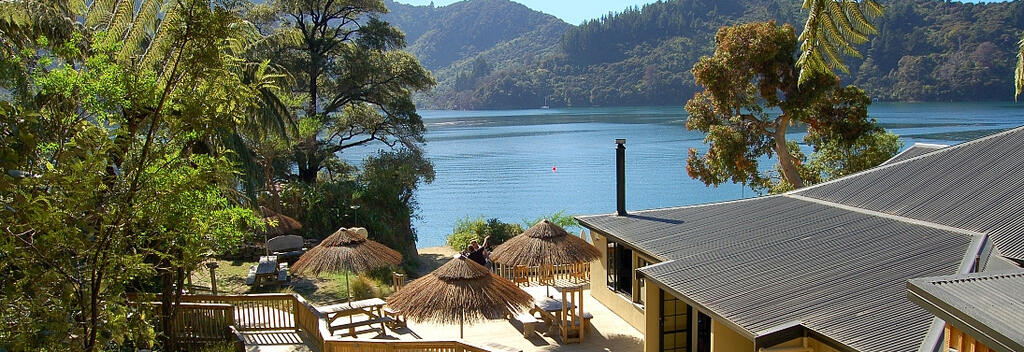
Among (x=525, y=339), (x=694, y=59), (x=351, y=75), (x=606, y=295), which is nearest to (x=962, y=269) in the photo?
(x=525, y=339)

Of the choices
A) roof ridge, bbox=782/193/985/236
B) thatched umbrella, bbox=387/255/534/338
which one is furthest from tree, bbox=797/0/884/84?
thatched umbrella, bbox=387/255/534/338

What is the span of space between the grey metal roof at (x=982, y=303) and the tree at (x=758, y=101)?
18404 mm

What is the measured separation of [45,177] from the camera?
672 centimetres

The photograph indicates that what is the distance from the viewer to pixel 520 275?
17.1 m

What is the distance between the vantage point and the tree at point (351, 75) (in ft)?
95.8

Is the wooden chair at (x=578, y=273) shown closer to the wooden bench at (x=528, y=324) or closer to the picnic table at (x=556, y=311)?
the picnic table at (x=556, y=311)

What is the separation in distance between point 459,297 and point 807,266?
15.9 ft

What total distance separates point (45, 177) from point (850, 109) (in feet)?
73.5

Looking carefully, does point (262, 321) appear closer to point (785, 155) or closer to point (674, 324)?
point (674, 324)

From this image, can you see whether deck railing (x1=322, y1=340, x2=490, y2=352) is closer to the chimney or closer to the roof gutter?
the roof gutter

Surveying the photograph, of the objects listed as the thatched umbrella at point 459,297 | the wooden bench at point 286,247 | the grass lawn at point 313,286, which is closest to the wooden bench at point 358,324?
the thatched umbrella at point 459,297

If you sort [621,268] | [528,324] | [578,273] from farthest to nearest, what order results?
1. [578,273]
2. [621,268]
3. [528,324]

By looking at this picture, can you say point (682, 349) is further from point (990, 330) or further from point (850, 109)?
point (850, 109)

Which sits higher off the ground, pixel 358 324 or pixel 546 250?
pixel 546 250
